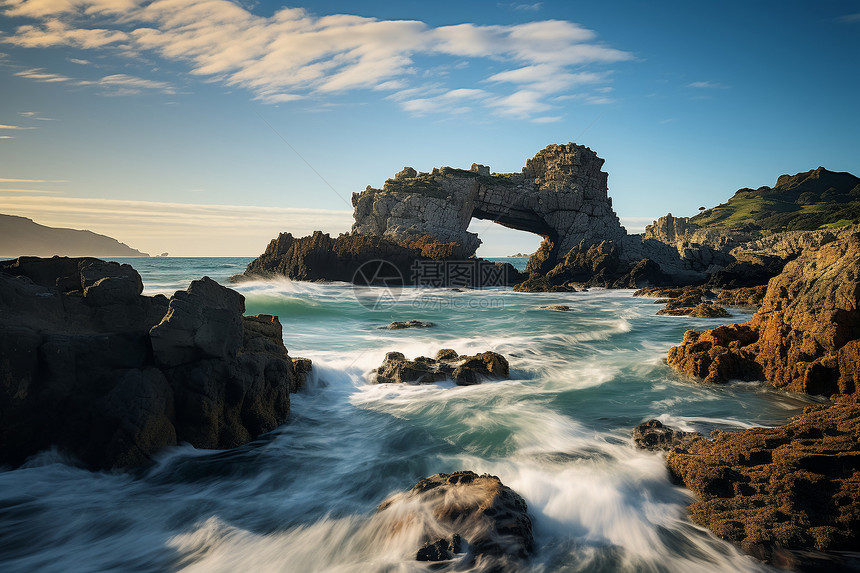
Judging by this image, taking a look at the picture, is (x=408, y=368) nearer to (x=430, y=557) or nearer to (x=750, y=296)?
(x=430, y=557)

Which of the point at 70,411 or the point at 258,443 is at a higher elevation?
the point at 70,411

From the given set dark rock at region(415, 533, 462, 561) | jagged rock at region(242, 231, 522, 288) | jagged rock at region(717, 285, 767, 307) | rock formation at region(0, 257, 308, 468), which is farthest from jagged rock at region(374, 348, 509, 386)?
jagged rock at region(242, 231, 522, 288)

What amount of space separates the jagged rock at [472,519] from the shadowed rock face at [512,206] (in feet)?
141

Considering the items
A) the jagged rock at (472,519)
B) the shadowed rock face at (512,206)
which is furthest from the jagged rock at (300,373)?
the shadowed rock face at (512,206)

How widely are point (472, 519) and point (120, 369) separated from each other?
15.2 feet

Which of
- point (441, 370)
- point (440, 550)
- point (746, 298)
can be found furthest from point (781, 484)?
point (746, 298)

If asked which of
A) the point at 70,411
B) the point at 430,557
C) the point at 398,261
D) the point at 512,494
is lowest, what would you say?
the point at 430,557

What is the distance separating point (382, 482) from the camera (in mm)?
5590

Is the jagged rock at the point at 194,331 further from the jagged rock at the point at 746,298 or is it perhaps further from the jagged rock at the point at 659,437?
the jagged rock at the point at 746,298

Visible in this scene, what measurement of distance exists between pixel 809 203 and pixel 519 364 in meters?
129

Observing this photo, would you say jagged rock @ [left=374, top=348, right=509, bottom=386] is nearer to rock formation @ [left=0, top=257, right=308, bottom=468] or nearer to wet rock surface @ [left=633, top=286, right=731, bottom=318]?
rock formation @ [left=0, top=257, right=308, bottom=468]

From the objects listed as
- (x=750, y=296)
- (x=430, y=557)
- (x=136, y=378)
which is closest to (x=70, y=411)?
(x=136, y=378)

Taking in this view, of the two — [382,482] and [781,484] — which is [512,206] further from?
[781,484]

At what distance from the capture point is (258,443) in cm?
635
